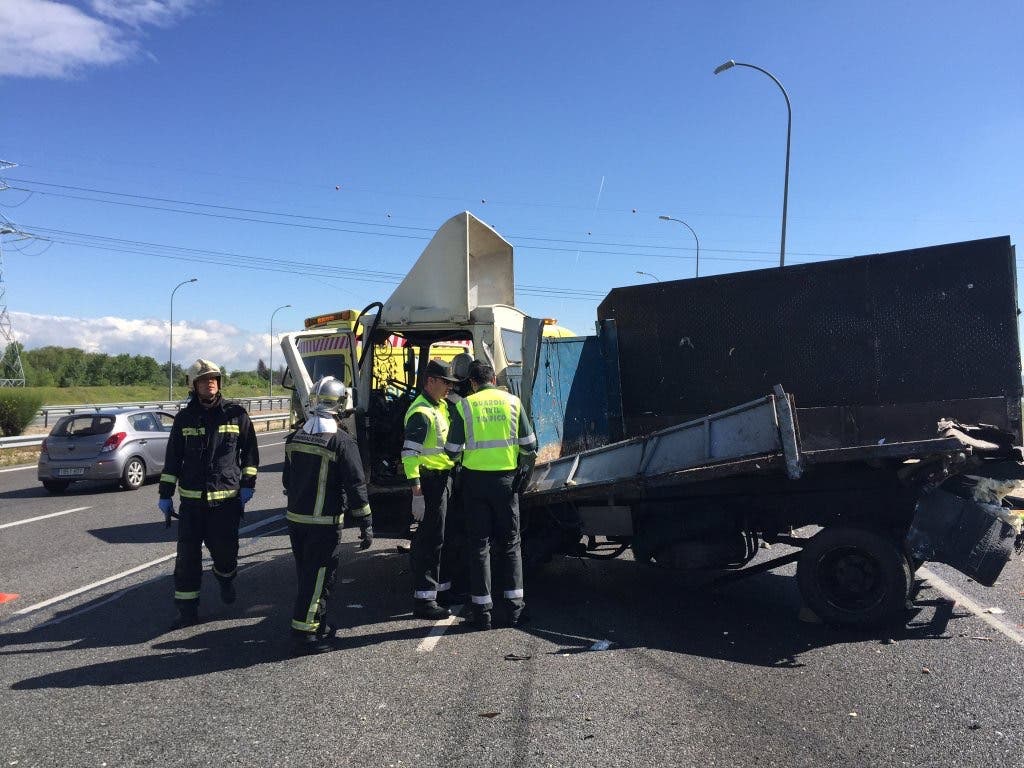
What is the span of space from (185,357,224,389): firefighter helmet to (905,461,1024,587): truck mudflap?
4989mm

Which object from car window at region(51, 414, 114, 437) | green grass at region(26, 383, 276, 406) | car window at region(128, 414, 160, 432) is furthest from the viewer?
green grass at region(26, 383, 276, 406)

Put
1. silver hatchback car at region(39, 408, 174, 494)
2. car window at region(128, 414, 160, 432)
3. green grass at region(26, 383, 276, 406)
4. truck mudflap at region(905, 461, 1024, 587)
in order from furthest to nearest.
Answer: green grass at region(26, 383, 276, 406) → car window at region(128, 414, 160, 432) → silver hatchback car at region(39, 408, 174, 494) → truck mudflap at region(905, 461, 1024, 587)

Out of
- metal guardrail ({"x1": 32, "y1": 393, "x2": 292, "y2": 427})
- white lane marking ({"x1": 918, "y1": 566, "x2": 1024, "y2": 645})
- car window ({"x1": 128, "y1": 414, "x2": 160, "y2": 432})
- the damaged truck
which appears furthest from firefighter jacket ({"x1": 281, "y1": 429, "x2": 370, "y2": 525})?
car window ({"x1": 128, "y1": 414, "x2": 160, "y2": 432})

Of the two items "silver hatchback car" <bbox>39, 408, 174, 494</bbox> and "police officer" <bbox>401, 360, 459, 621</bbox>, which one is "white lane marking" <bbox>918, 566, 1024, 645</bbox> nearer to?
"police officer" <bbox>401, 360, 459, 621</bbox>

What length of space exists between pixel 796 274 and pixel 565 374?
83.4 inches

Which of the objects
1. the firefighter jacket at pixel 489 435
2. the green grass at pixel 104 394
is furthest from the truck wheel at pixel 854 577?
the green grass at pixel 104 394

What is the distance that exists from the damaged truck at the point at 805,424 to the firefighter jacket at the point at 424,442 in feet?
2.65

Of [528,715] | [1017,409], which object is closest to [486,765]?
[528,715]

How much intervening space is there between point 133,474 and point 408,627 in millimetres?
9871

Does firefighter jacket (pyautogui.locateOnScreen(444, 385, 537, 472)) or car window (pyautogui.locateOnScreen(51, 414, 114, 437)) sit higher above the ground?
firefighter jacket (pyautogui.locateOnScreen(444, 385, 537, 472))

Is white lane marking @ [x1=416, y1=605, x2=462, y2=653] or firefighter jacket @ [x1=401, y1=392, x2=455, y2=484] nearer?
white lane marking @ [x1=416, y1=605, x2=462, y2=653]

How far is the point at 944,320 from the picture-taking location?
18.4 ft

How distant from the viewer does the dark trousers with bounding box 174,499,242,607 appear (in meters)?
5.33

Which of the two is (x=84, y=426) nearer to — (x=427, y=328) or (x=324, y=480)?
(x=427, y=328)
